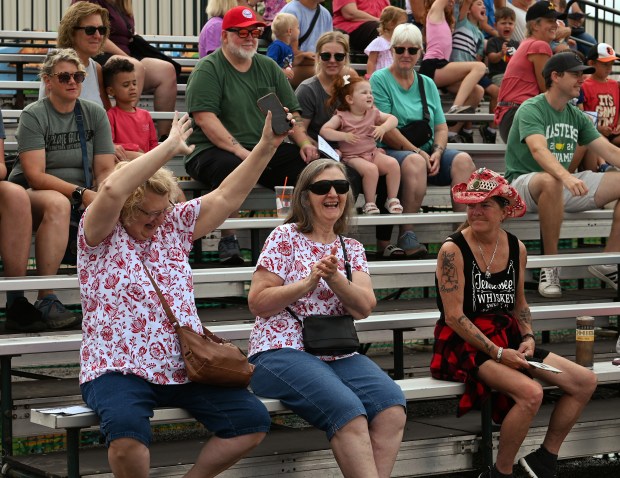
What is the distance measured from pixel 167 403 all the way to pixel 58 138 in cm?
215

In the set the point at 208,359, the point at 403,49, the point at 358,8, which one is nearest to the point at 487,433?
the point at 208,359

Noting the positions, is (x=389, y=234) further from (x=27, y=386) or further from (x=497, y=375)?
(x=27, y=386)

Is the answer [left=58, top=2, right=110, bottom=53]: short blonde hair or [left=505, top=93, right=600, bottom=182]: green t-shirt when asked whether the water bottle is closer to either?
[left=505, top=93, right=600, bottom=182]: green t-shirt

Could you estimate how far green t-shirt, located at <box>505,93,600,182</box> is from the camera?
24.3ft

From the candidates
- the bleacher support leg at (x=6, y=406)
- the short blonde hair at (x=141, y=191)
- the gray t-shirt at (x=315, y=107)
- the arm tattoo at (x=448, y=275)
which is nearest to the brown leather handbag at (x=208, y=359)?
the short blonde hair at (x=141, y=191)

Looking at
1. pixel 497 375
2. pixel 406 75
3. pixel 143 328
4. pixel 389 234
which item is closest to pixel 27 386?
pixel 143 328

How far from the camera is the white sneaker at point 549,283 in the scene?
7156mm

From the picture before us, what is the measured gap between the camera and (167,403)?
4520mm

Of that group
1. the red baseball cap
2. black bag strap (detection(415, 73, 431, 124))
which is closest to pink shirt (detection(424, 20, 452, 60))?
black bag strap (detection(415, 73, 431, 124))

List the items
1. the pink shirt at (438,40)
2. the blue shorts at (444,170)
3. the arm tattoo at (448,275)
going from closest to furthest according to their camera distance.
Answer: the arm tattoo at (448,275) < the blue shorts at (444,170) < the pink shirt at (438,40)

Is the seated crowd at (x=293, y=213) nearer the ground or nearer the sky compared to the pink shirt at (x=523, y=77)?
nearer the ground

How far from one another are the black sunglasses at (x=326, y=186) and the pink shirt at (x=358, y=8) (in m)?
5.52

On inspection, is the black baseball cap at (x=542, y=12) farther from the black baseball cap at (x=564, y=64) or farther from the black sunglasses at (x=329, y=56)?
the black sunglasses at (x=329, y=56)

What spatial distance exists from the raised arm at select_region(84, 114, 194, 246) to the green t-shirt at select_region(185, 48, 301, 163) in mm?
2779
